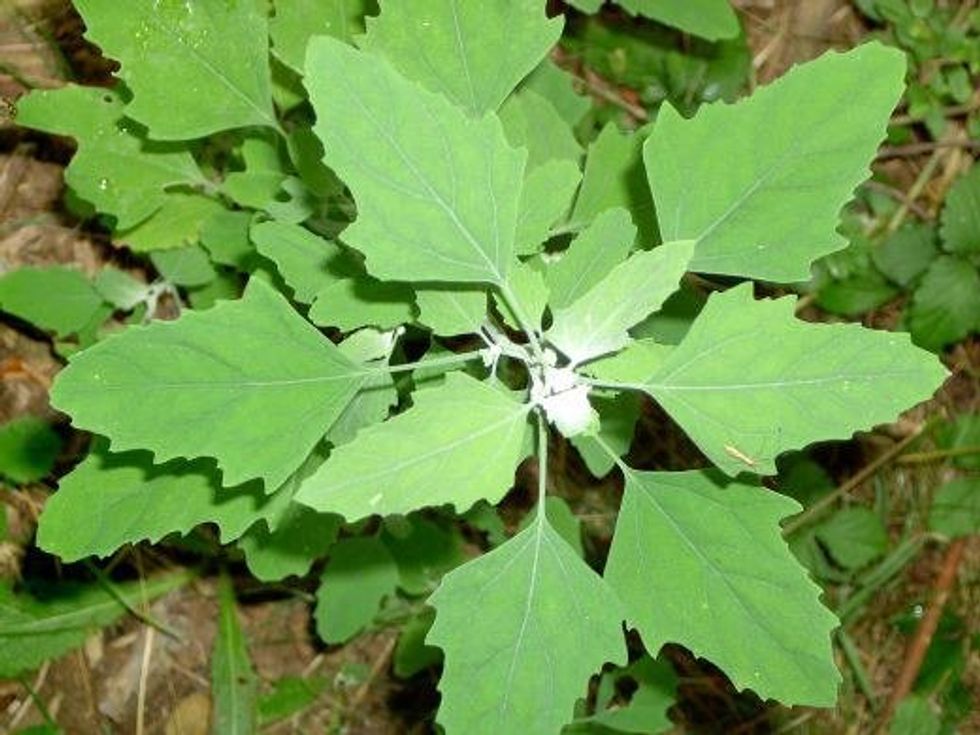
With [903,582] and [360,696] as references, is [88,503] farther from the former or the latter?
[903,582]

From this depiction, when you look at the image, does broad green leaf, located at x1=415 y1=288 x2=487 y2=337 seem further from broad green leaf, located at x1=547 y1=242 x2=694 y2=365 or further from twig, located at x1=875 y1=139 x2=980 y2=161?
twig, located at x1=875 y1=139 x2=980 y2=161

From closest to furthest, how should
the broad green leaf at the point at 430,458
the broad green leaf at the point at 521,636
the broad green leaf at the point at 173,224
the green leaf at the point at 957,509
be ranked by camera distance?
the broad green leaf at the point at 430,458, the broad green leaf at the point at 521,636, the broad green leaf at the point at 173,224, the green leaf at the point at 957,509

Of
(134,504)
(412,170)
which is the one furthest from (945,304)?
(134,504)

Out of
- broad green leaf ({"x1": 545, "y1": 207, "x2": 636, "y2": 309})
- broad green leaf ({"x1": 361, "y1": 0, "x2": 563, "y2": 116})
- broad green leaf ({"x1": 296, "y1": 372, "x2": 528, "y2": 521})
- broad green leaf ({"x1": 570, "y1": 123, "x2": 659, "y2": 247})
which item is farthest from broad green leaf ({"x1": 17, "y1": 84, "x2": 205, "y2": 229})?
broad green leaf ({"x1": 296, "y1": 372, "x2": 528, "y2": 521})

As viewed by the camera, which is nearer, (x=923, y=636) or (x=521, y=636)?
(x=521, y=636)

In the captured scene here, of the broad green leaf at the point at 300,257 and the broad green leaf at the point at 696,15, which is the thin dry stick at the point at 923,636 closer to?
the broad green leaf at the point at 696,15

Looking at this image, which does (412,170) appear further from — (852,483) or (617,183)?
(852,483)

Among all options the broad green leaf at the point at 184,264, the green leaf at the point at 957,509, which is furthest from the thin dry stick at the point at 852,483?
the broad green leaf at the point at 184,264
